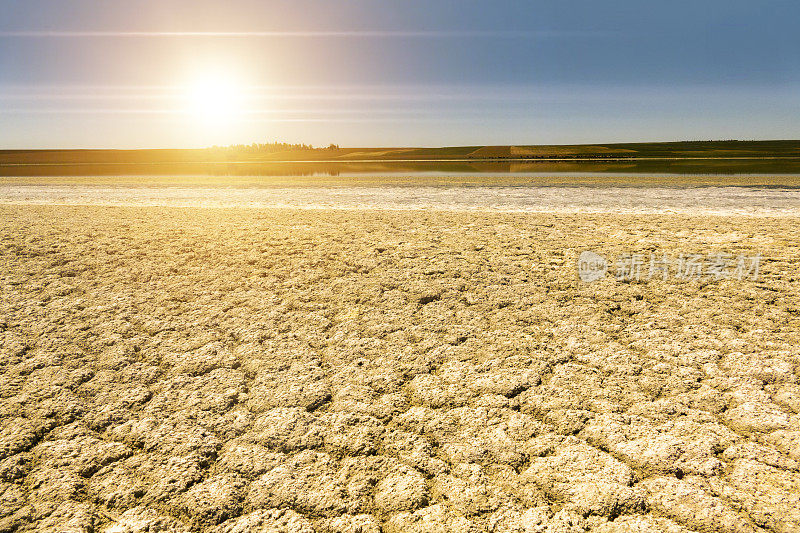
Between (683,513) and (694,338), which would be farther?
A: (694,338)

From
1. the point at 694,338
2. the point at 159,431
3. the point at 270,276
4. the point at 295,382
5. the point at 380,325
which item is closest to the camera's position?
the point at 159,431

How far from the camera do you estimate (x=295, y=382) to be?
121 inches

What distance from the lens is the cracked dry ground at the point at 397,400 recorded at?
2.01 m

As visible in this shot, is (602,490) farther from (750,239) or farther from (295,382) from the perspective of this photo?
(750,239)

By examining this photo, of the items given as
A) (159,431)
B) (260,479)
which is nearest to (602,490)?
(260,479)

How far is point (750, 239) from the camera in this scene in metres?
7.05

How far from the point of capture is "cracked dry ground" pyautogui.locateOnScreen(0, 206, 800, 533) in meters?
2.01

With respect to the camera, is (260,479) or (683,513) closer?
(683,513)

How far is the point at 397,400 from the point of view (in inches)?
112

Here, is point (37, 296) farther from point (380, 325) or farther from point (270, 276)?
point (380, 325)

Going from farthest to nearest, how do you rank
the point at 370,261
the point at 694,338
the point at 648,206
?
the point at 648,206 → the point at 370,261 → the point at 694,338

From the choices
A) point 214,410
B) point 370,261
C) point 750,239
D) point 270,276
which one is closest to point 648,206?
point 750,239

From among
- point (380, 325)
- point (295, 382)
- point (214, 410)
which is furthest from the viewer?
point (380, 325)

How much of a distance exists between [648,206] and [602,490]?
11.3 meters
